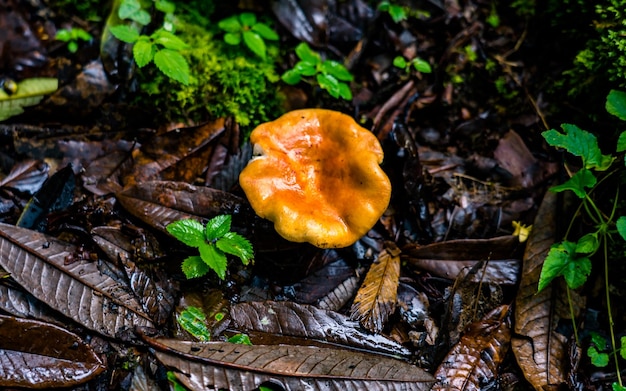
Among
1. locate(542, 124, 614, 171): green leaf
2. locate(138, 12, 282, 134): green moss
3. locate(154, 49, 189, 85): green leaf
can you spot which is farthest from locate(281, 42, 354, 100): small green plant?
locate(542, 124, 614, 171): green leaf

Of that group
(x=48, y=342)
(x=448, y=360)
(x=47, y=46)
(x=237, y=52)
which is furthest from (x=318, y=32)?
(x=48, y=342)

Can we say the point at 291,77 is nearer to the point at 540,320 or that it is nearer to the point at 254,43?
the point at 254,43

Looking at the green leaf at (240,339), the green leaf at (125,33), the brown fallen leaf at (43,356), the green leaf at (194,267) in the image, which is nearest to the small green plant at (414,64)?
the green leaf at (125,33)

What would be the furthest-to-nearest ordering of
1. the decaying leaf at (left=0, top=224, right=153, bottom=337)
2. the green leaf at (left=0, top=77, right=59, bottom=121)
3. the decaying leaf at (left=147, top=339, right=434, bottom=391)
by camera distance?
the green leaf at (left=0, top=77, right=59, bottom=121) → the decaying leaf at (left=0, top=224, right=153, bottom=337) → the decaying leaf at (left=147, top=339, right=434, bottom=391)

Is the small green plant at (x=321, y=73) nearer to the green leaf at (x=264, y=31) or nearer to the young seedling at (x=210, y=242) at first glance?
the green leaf at (x=264, y=31)

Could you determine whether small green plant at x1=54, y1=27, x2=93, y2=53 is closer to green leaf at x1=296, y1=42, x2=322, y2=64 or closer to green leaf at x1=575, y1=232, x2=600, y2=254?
green leaf at x1=296, y1=42, x2=322, y2=64

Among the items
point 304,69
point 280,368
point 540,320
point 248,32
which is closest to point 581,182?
point 540,320
